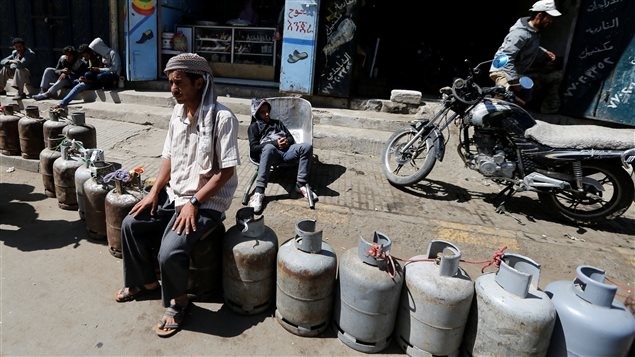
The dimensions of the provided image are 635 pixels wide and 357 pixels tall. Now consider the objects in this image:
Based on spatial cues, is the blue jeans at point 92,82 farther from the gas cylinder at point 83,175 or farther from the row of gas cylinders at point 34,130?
the gas cylinder at point 83,175

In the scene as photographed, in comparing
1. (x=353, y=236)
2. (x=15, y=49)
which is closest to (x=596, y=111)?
(x=353, y=236)

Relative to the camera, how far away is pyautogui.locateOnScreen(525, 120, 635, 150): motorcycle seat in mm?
4250

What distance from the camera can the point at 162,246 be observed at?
2.55 meters

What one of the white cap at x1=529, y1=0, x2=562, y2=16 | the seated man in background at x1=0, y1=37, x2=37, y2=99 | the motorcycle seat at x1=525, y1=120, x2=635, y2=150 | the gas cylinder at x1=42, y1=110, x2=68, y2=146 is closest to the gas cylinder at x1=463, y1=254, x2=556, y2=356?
the motorcycle seat at x1=525, y1=120, x2=635, y2=150

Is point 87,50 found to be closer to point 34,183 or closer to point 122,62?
point 122,62

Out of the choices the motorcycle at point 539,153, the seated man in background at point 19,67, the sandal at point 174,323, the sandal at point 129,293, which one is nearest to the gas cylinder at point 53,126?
the sandal at point 129,293

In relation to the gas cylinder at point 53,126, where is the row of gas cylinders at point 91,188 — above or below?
below

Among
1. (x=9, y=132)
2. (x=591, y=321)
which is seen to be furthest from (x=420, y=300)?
(x=9, y=132)

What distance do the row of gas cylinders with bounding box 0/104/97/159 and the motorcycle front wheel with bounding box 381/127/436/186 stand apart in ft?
12.4

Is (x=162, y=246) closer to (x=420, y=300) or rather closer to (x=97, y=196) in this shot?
(x=97, y=196)

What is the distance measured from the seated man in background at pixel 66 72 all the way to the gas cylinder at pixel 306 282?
8.67 meters

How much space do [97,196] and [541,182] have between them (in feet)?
15.3

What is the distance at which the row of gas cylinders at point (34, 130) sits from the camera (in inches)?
175

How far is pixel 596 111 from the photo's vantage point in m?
6.83
